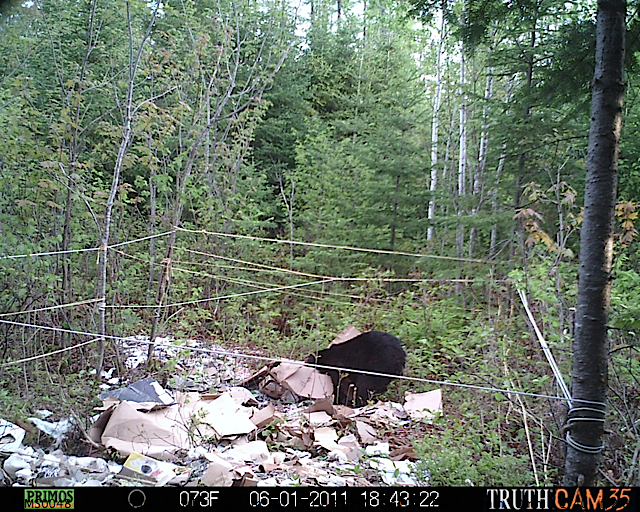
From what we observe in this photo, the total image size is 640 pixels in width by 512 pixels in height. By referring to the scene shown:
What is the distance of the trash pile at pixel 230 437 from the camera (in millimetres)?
2719

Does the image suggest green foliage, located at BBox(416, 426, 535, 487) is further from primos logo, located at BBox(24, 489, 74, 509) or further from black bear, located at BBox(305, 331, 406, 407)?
primos logo, located at BBox(24, 489, 74, 509)

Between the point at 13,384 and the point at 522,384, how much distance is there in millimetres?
3324

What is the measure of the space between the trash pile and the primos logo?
177mm

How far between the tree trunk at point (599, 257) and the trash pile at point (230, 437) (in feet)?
3.47

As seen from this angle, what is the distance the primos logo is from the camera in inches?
89.2

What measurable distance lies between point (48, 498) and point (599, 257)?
2.50 metres

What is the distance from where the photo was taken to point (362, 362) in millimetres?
4590

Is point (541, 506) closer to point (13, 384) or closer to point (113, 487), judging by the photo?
point (113, 487)

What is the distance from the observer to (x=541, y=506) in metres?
2.06

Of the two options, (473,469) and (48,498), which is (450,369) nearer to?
(473,469)

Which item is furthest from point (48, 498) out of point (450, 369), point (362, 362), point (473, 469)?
point (450, 369)

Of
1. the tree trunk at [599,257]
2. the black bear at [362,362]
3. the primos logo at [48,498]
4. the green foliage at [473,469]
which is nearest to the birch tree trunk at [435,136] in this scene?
the black bear at [362,362]

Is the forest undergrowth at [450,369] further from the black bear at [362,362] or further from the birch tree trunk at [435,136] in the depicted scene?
the birch tree trunk at [435,136]

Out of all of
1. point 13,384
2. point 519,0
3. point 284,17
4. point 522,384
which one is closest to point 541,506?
point 522,384
